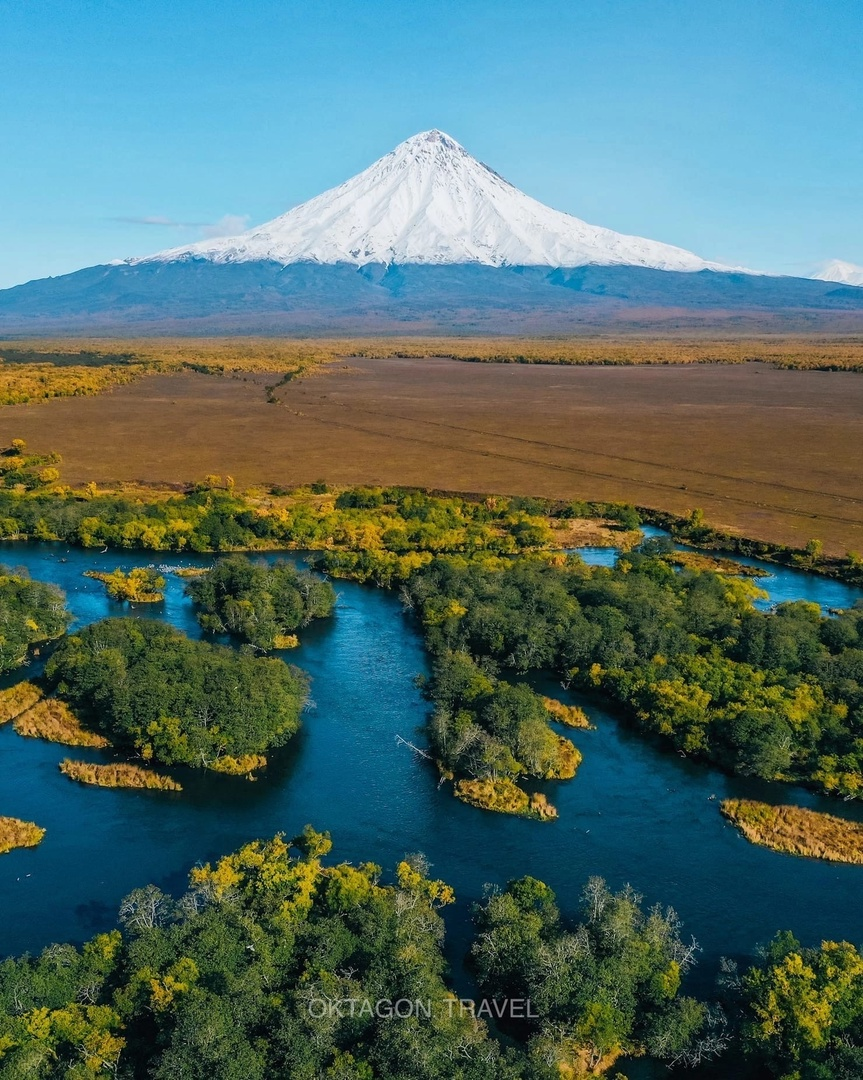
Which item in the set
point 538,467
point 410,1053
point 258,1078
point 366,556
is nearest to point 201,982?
point 258,1078

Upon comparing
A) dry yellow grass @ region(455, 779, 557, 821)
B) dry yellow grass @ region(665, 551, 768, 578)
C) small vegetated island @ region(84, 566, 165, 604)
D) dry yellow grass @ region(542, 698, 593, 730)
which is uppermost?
small vegetated island @ region(84, 566, 165, 604)

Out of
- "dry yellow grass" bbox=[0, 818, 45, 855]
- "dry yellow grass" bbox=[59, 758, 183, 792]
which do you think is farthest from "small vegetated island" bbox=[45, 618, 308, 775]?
"dry yellow grass" bbox=[0, 818, 45, 855]

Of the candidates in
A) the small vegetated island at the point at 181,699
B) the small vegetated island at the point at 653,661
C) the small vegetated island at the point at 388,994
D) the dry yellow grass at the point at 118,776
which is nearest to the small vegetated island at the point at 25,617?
the small vegetated island at the point at 181,699

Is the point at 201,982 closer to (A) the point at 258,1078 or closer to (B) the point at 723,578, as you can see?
(A) the point at 258,1078

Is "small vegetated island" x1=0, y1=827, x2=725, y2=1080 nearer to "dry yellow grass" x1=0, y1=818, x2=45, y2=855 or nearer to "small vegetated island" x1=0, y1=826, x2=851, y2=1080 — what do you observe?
"small vegetated island" x1=0, y1=826, x2=851, y2=1080

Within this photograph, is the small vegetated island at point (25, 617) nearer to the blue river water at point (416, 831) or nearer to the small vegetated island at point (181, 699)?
the small vegetated island at point (181, 699)

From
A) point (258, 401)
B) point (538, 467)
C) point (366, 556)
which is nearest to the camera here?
point (366, 556)

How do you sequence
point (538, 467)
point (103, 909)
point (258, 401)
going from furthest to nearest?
point (258, 401) < point (538, 467) < point (103, 909)

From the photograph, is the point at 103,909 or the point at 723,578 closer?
the point at 103,909

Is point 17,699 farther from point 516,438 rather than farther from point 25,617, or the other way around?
point 516,438
